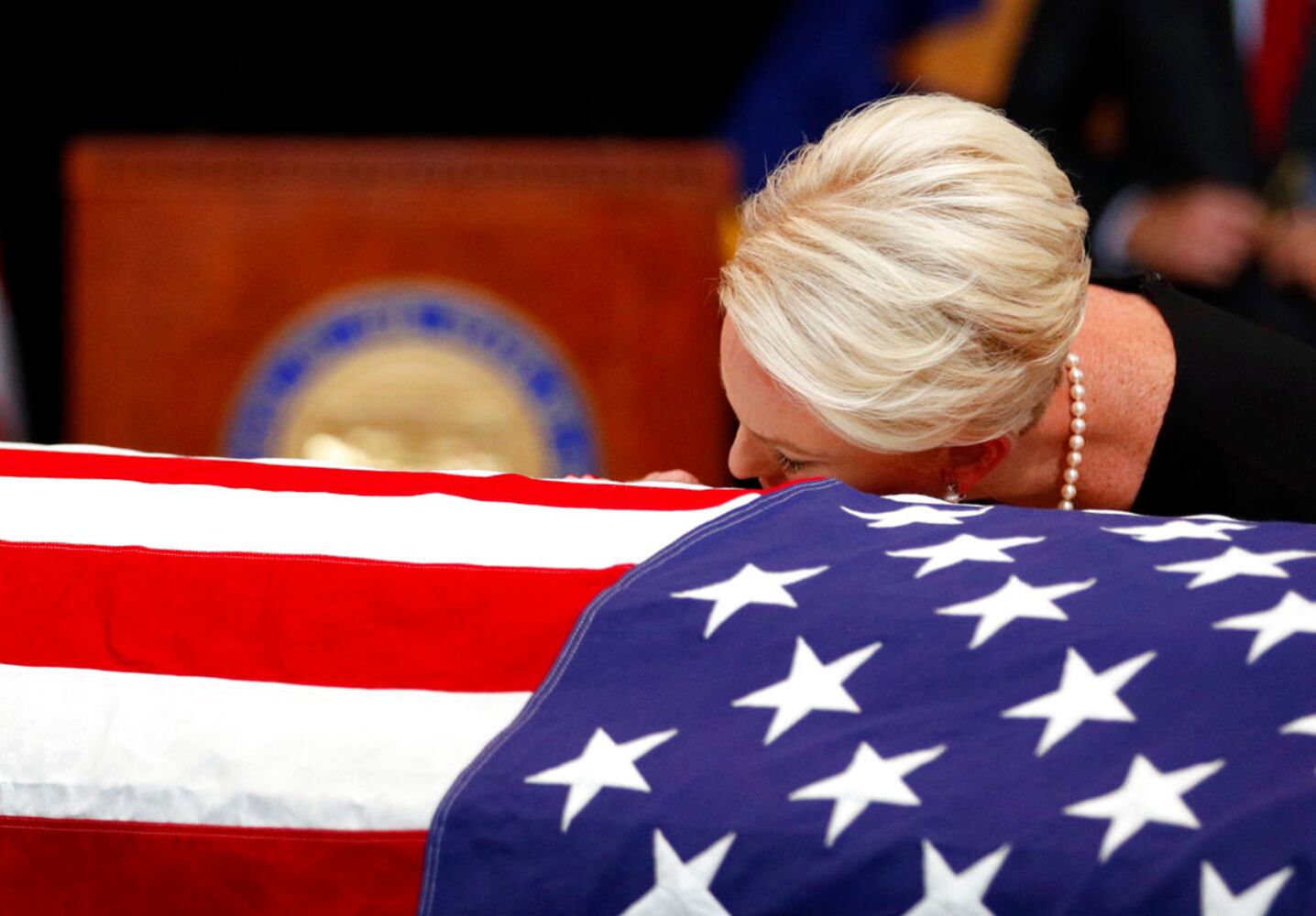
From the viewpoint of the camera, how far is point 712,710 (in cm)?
101

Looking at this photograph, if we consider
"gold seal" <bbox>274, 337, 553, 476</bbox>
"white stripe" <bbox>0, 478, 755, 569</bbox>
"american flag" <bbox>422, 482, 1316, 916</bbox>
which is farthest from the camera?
"gold seal" <bbox>274, 337, 553, 476</bbox>

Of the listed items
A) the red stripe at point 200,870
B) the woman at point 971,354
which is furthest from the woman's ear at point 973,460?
the red stripe at point 200,870

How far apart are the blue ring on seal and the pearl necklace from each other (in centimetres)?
116

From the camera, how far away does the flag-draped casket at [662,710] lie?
925mm

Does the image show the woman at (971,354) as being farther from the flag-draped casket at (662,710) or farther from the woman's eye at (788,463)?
the flag-draped casket at (662,710)

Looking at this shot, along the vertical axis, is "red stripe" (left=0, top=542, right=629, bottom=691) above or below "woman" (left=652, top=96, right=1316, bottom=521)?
below

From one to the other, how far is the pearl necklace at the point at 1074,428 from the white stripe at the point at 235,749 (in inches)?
25.0

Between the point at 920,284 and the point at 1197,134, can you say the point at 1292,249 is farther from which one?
the point at 920,284

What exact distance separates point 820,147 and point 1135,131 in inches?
50.1

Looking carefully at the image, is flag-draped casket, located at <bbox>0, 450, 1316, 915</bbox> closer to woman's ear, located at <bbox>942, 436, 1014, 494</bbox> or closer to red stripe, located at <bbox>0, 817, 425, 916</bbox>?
red stripe, located at <bbox>0, 817, 425, 916</bbox>

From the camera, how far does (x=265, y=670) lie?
1.09m

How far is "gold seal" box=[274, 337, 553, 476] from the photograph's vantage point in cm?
250

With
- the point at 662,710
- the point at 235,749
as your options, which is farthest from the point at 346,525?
the point at 662,710

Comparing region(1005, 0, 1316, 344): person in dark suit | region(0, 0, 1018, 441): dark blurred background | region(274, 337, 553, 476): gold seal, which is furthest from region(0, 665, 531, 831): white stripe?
region(0, 0, 1018, 441): dark blurred background
